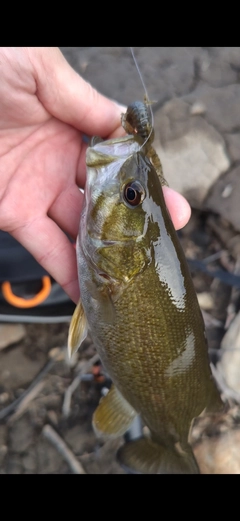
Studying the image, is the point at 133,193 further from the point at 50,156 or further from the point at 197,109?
the point at 197,109

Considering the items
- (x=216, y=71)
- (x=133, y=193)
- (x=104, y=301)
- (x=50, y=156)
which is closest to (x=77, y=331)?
(x=104, y=301)

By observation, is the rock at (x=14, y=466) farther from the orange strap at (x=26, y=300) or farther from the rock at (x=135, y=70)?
the rock at (x=135, y=70)

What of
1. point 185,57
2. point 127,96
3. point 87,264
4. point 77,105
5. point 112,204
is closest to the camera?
point 112,204

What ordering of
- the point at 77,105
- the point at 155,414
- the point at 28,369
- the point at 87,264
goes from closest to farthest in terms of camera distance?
the point at 87,264, the point at 155,414, the point at 77,105, the point at 28,369

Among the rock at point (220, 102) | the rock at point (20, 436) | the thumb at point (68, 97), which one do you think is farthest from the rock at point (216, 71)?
the rock at point (20, 436)

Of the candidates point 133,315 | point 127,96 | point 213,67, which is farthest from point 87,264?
point 213,67

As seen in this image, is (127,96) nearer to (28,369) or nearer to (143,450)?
(28,369)

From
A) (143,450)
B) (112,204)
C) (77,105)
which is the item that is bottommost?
(143,450)
